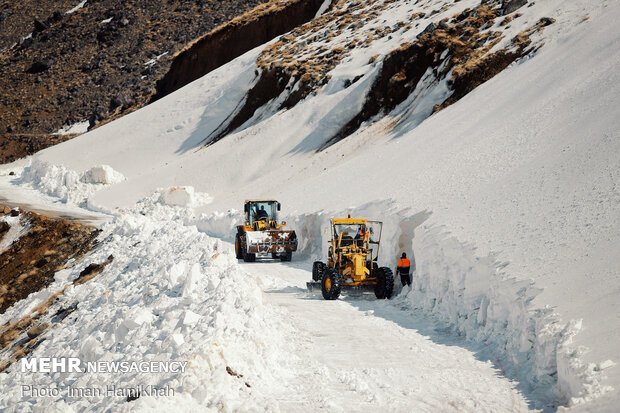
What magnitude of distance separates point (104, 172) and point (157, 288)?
36.8 m

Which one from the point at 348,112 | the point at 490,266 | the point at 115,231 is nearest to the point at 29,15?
the point at 348,112

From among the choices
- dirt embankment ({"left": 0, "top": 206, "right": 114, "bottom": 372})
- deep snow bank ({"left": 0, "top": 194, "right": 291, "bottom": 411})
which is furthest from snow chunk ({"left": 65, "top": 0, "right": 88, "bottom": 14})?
deep snow bank ({"left": 0, "top": 194, "right": 291, "bottom": 411})

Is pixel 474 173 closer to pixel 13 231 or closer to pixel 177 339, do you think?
pixel 177 339

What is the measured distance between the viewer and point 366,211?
21438 millimetres

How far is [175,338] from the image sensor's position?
901 centimetres

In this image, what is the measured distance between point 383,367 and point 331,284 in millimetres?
5177

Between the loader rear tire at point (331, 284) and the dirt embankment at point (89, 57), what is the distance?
6456cm

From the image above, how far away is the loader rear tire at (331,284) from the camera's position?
1493 cm

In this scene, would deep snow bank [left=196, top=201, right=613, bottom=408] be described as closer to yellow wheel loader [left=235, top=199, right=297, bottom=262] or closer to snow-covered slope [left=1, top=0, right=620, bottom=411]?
snow-covered slope [left=1, top=0, right=620, bottom=411]

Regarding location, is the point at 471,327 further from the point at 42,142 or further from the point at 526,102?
the point at 42,142

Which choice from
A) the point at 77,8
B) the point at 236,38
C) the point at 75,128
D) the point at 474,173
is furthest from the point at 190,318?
the point at 77,8

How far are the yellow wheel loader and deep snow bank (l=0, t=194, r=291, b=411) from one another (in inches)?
267

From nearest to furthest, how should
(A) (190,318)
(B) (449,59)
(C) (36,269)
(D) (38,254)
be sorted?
(A) (190,318)
(C) (36,269)
(D) (38,254)
(B) (449,59)

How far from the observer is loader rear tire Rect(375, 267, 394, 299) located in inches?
594
